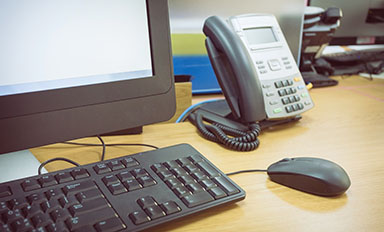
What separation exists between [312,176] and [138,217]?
22 centimetres

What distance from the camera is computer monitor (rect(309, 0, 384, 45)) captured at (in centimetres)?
109

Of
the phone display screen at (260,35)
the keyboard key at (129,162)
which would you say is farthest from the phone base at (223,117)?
the keyboard key at (129,162)

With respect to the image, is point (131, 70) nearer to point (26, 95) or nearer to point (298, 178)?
point (26, 95)

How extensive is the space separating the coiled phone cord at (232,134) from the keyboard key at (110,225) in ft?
0.91

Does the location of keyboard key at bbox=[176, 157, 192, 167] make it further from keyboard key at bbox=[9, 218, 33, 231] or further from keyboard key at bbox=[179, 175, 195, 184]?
keyboard key at bbox=[9, 218, 33, 231]

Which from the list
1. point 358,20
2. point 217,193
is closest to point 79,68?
point 217,193

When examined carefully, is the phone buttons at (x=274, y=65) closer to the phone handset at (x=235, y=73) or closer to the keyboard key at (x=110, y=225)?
the phone handset at (x=235, y=73)

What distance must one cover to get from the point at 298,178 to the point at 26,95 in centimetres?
35

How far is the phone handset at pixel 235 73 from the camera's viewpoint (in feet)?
2.04

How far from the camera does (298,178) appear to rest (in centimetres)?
45

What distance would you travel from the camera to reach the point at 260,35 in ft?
2.35

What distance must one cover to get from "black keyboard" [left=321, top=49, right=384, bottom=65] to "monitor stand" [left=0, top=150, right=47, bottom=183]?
982 millimetres

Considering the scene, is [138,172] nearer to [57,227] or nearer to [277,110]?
[57,227]

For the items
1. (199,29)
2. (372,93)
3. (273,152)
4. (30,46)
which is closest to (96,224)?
(30,46)
